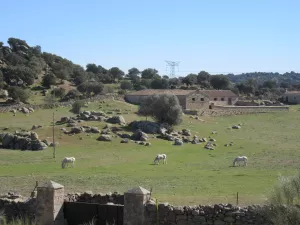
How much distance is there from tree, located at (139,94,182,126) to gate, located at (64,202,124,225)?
65.0 m

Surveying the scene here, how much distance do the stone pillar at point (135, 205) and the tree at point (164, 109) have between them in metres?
66.2

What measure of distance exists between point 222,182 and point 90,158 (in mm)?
23122

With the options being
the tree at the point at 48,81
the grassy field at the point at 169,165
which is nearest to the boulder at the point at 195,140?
the grassy field at the point at 169,165

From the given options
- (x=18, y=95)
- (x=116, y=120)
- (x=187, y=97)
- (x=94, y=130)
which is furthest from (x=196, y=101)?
(x=94, y=130)

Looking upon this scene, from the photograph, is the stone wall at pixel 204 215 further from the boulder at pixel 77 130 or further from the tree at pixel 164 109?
the tree at pixel 164 109

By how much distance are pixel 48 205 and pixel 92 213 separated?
5.89ft

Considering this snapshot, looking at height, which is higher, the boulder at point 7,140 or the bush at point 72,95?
the bush at point 72,95

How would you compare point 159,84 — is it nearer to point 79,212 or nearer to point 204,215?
point 79,212

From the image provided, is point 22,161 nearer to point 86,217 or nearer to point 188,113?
point 86,217

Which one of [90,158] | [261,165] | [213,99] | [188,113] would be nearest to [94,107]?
[188,113]

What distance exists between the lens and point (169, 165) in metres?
52.1

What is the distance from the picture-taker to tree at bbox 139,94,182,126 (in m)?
85.8

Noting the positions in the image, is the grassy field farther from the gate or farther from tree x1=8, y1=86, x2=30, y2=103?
tree x1=8, y1=86, x2=30, y2=103

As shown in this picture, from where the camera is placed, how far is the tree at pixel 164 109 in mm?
85750
